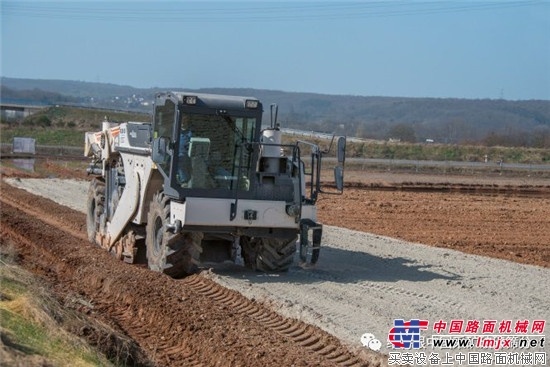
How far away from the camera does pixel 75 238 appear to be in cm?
1980

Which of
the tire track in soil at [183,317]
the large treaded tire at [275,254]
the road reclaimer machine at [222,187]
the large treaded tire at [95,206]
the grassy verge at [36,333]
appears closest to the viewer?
the grassy verge at [36,333]

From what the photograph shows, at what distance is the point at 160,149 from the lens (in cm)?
1420

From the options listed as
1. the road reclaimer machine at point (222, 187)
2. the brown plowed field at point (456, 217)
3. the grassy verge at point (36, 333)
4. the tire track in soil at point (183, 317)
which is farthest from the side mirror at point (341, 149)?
the brown plowed field at point (456, 217)

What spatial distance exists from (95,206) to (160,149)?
5.26 metres

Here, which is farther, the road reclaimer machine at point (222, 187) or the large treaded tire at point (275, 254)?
the large treaded tire at point (275, 254)

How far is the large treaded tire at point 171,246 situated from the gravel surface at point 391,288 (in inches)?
25.1

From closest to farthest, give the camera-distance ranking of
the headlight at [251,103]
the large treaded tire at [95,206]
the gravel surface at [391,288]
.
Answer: the gravel surface at [391,288] → the headlight at [251,103] → the large treaded tire at [95,206]

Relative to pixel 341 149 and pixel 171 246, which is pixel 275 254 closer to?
pixel 171 246

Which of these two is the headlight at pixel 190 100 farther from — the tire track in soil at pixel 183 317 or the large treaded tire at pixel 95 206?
the large treaded tire at pixel 95 206

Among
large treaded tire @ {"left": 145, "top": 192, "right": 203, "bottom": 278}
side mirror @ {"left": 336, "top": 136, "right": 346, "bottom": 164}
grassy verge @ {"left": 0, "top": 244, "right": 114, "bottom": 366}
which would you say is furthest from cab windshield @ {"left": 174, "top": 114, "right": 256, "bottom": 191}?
grassy verge @ {"left": 0, "top": 244, "right": 114, "bottom": 366}

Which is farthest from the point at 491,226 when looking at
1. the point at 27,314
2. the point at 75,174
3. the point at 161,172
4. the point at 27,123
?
the point at 27,123

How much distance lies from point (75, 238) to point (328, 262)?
608 centimetres

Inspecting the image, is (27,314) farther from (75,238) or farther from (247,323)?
(75,238)

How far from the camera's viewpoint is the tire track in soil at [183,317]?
9.79 m
